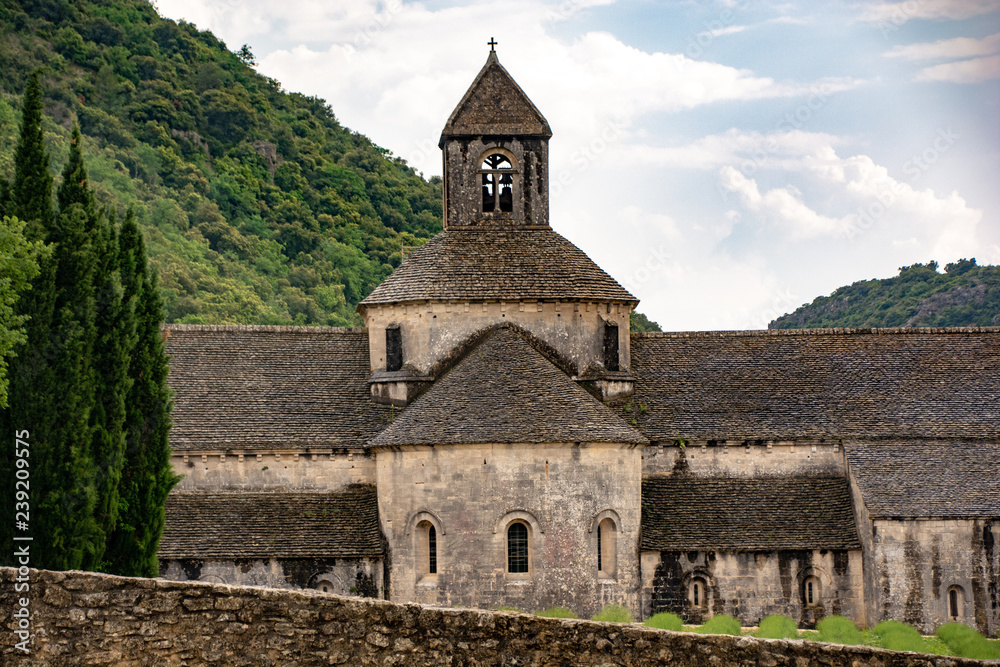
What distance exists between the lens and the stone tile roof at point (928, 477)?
30016mm

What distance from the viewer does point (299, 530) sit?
30.3 metres

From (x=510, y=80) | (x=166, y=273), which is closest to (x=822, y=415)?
(x=510, y=80)

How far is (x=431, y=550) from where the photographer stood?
29.4m

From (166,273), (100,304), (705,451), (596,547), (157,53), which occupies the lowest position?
(596,547)

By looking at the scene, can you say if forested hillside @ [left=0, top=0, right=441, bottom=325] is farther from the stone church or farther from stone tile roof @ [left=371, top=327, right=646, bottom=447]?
stone tile roof @ [left=371, top=327, right=646, bottom=447]

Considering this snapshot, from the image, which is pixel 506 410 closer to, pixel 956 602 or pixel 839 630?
pixel 839 630

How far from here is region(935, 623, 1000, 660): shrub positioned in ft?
80.8

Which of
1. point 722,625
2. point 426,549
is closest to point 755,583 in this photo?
point 722,625

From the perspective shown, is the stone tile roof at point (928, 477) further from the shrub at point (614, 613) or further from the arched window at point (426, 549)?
the arched window at point (426, 549)

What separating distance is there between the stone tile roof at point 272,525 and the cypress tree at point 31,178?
30.8ft

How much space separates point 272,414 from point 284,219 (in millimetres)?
38652

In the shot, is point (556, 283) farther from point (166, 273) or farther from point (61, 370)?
point (166, 273)

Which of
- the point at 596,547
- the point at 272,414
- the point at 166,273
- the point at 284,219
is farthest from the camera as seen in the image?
the point at 284,219

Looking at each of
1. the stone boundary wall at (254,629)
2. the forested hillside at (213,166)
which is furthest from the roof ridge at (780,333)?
the forested hillside at (213,166)
